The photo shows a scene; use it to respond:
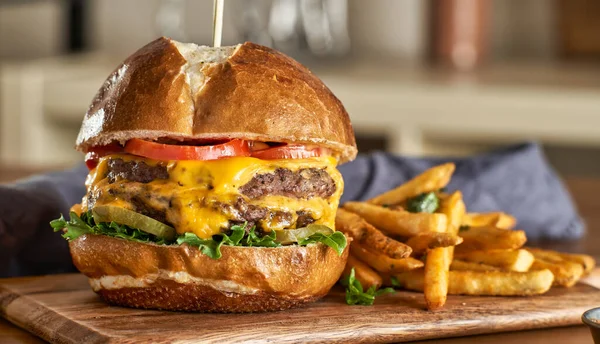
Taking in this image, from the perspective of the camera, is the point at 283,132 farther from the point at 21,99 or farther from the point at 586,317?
the point at 21,99

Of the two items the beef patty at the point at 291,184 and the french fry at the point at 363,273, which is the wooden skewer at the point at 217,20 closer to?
the beef patty at the point at 291,184

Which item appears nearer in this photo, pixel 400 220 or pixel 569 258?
pixel 400 220

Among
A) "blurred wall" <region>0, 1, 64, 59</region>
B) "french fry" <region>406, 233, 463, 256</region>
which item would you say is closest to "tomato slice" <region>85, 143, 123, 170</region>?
"french fry" <region>406, 233, 463, 256</region>

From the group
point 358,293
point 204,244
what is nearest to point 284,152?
point 204,244

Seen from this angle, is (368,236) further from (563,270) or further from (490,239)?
(563,270)

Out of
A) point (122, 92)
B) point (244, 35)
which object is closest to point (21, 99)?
point (244, 35)

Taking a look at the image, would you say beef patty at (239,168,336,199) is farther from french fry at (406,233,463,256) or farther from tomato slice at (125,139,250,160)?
french fry at (406,233,463,256)
